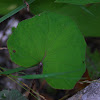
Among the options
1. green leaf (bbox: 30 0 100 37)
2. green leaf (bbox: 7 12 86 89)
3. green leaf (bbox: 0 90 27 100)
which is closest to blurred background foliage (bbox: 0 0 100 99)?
green leaf (bbox: 30 0 100 37)

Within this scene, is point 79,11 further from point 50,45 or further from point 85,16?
point 50,45

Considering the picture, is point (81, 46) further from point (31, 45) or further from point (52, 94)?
point (52, 94)

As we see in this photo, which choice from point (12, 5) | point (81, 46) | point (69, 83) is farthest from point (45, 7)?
point (69, 83)

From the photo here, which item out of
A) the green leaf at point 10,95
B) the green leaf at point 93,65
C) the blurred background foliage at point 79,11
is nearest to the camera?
the green leaf at point 10,95

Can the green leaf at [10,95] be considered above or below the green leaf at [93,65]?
above

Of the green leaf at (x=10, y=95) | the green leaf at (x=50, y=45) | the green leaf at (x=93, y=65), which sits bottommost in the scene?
the green leaf at (x=93, y=65)

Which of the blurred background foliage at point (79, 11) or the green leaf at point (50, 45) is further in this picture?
the blurred background foliage at point (79, 11)

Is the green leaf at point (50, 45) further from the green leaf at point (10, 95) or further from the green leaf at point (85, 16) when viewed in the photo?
the green leaf at point (85, 16)

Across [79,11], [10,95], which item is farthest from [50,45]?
[79,11]

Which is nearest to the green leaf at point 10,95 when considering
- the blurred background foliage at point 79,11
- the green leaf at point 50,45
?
the green leaf at point 50,45

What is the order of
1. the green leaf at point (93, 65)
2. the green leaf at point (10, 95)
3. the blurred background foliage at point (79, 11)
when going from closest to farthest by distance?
1. the green leaf at point (10, 95)
2. the blurred background foliage at point (79, 11)
3. the green leaf at point (93, 65)
